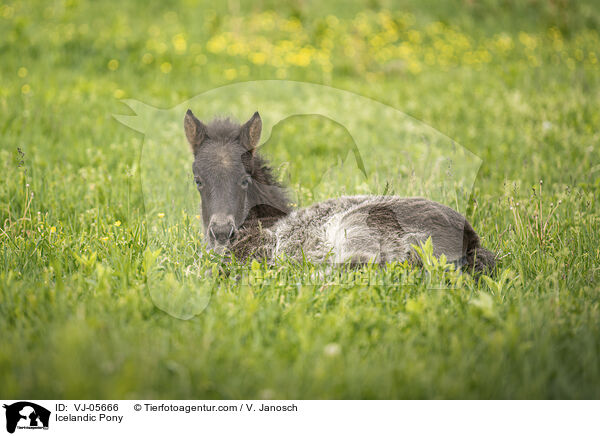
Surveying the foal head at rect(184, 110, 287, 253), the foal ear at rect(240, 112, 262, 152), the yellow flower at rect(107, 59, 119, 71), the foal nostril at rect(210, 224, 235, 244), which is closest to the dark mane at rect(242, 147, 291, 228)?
the foal head at rect(184, 110, 287, 253)

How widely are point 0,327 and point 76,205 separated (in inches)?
107

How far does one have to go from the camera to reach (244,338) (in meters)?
3.48

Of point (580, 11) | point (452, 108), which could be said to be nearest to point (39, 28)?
point (452, 108)

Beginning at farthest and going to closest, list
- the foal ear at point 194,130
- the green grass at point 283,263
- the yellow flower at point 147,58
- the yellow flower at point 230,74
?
the yellow flower at point 147,58
the yellow flower at point 230,74
the foal ear at point 194,130
the green grass at point 283,263

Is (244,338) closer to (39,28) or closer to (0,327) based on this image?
(0,327)

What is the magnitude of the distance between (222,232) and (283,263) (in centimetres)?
61

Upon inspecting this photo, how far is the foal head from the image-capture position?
451cm

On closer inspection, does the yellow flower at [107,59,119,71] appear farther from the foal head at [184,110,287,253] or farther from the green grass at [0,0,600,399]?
the foal head at [184,110,287,253]

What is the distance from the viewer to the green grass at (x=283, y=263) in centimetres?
301

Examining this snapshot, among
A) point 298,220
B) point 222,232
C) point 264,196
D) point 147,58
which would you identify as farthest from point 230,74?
point 222,232

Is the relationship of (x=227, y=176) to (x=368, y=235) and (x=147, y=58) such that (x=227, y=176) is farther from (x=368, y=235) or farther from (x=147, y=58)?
(x=147, y=58)
